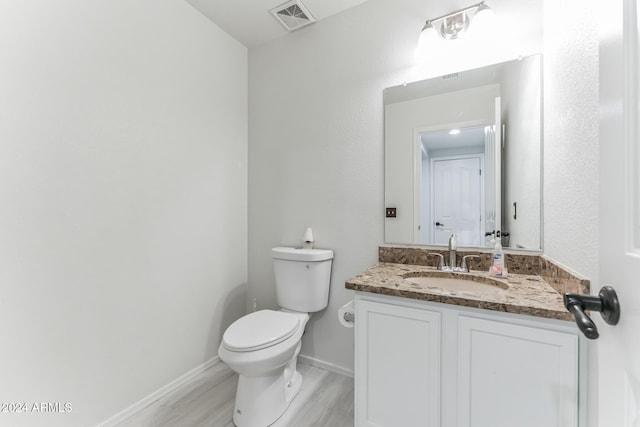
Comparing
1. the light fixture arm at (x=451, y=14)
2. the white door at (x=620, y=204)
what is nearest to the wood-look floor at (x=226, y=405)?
the white door at (x=620, y=204)

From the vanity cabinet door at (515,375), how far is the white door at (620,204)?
0.36 m

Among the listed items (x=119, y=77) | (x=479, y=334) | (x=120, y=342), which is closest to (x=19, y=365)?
(x=120, y=342)

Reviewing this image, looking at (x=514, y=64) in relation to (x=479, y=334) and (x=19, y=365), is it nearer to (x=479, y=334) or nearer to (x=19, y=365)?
(x=479, y=334)

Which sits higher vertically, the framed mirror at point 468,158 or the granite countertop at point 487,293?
the framed mirror at point 468,158

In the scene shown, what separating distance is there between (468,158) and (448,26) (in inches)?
28.0

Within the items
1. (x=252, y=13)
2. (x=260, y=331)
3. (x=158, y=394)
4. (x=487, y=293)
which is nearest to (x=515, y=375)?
(x=487, y=293)

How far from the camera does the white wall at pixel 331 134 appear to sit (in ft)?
5.28

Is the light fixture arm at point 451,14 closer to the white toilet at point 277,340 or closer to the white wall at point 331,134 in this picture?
the white wall at point 331,134

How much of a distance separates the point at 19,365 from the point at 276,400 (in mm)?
1103

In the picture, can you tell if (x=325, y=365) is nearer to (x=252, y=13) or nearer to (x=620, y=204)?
(x=620, y=204)

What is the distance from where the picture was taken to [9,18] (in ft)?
3.51

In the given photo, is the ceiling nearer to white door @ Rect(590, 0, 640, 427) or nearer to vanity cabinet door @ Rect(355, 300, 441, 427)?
white door @ Rect(590, 0, 640, 427)

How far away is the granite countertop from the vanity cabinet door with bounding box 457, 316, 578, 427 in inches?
2.8

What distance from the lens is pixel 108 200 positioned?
1.36 m
